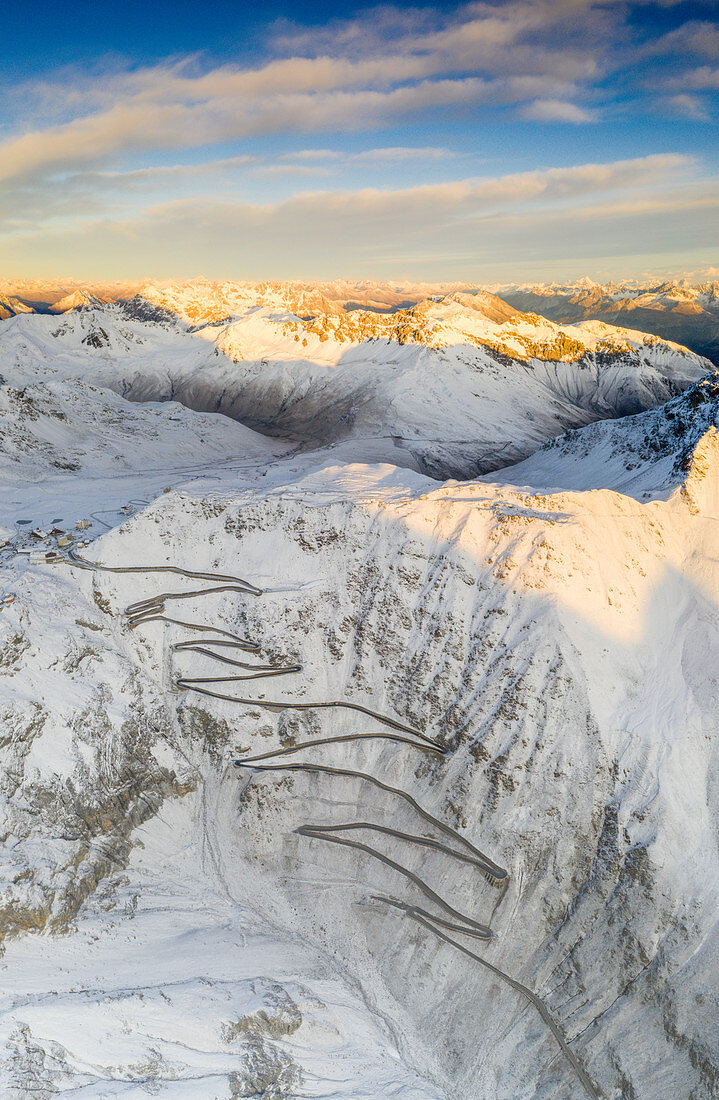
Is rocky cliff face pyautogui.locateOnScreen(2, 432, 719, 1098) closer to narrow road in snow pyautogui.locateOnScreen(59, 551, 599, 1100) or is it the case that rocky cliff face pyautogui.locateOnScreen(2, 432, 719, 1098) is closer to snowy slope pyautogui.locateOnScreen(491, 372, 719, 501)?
Answer: narrow road in snow pyautogui.locateOnScreen(59, 551, 599, 1100)

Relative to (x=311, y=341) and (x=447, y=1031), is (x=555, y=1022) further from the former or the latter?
(x=311, y=341)

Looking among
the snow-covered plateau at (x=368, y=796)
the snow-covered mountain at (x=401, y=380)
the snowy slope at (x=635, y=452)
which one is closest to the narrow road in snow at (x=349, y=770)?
the snow-covered plateau at (x=368, y=796)

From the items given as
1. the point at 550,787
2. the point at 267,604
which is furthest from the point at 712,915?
the point at 267,604

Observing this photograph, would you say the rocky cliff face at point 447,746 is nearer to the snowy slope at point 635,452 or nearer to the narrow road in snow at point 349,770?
the narrow road in snow at point 349,770

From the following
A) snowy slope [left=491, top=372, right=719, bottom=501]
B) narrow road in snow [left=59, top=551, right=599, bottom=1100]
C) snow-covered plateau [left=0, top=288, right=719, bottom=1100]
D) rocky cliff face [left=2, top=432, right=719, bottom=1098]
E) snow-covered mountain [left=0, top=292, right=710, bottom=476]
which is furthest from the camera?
snow-covered mountain [left=0, top=292, right=710, bottom=476]

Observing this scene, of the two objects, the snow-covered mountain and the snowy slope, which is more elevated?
the snow-covered mountain

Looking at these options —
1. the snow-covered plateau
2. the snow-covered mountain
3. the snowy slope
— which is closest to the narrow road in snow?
the snow-covered plateau
